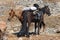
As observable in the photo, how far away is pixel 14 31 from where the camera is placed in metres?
21.5

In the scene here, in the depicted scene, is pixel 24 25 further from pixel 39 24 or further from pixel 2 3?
pixel 2 3

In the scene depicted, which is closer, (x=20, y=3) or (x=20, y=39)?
(x=20, y=39)

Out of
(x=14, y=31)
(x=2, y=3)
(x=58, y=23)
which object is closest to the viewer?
(x=14, y=31)

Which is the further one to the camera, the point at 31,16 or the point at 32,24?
the point at 32,24

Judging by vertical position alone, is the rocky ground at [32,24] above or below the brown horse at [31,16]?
below

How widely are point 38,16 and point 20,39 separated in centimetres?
225

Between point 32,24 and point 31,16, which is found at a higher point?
point 31,16

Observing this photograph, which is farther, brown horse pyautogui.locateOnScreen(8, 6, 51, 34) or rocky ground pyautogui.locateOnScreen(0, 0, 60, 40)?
brown horse pyautogui.locateOnScreen(8, 6, 51, 34)

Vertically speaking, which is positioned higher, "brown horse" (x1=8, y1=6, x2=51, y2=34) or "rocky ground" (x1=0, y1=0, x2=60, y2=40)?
"brown horse" (x1=8, y1=6, x2=51, y2=34)

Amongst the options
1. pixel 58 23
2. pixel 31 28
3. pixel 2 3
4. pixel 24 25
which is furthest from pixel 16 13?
pixel 2 3

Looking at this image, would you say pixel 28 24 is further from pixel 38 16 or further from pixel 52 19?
pixel 52 19

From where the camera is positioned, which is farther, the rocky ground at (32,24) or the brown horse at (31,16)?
the brown horse at (31,16)

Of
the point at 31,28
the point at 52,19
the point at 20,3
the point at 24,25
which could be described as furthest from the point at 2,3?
the point at 24,25

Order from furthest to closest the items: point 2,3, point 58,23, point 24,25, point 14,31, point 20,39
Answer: point 2,3 < point 58,23 < point 14,31 < point 24,25 < point 20,39
